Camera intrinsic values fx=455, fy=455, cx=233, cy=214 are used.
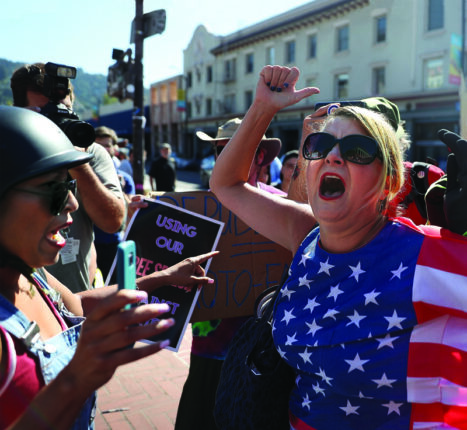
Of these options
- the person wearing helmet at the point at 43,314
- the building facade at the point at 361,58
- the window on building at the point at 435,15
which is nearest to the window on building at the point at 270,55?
the building facade at the point at 361,58

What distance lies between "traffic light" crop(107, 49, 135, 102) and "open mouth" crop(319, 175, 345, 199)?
7.41 m

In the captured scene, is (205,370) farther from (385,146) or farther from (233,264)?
(385,146)

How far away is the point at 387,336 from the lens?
139 centimetres

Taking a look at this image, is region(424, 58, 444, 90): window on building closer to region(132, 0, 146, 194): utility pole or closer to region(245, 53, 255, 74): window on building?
region(245, 53, 255, 74): window on building

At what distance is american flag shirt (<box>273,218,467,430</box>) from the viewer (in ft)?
4.36

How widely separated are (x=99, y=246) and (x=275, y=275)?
245 cm

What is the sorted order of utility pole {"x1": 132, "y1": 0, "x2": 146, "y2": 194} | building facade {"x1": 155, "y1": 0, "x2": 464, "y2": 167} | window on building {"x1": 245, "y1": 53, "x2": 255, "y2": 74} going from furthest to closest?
window on building {"x1": 245, "y1": 53, "x2": 255, "y2": 74}, building facade {"x1": 155, "y1": 0, "x2": 464, "y2": 167}, utility pole {"x1": 132, "y1": 0, "x2": 146, "y2": 194}

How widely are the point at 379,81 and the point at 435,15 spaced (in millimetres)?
4233

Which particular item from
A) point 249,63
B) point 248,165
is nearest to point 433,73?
point 249,63

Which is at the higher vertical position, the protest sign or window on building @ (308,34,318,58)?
window on building @ (308,34,318,58)

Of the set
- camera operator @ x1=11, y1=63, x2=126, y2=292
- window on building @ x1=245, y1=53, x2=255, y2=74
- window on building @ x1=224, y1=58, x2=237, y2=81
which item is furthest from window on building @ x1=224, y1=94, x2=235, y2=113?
camera operator @ x1=11, y1=63, x2=126, y2=292

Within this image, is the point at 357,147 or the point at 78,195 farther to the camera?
the point at 78,195

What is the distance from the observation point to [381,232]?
5.02 feet

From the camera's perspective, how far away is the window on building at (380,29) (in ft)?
76.0
